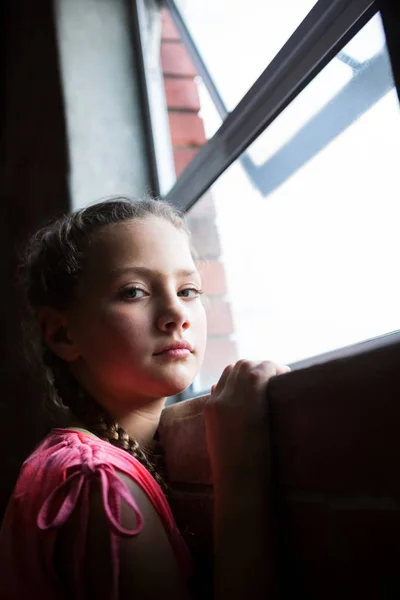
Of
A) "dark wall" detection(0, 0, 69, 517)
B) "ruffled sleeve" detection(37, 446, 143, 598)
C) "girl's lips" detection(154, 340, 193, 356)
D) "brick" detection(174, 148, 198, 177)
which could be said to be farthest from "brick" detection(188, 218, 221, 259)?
"ruffled sleeve" detection(37, 446, 143, 598)

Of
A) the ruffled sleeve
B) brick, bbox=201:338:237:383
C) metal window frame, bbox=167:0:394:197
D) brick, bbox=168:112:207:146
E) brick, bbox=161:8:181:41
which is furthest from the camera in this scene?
brick, bbox=161:8:181:41

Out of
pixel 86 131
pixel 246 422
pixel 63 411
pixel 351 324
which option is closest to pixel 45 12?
pixel 86 131

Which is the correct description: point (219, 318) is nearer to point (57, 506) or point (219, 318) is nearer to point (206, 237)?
point (206, 237)

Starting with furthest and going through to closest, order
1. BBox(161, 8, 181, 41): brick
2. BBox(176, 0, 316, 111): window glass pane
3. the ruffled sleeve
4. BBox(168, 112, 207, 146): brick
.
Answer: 1. BBox(161, 8, 181, 41): brick
2. BBox(168, 112, 207, 146): brick
3. BBox(176, 0, 316, 111): window glass pane
4. the ruffled sleeve

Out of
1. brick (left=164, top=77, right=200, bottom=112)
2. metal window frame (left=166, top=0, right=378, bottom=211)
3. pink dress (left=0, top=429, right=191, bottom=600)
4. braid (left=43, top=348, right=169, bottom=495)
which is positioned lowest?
pink dress (left=0, top=429, right=191, bottom=600)

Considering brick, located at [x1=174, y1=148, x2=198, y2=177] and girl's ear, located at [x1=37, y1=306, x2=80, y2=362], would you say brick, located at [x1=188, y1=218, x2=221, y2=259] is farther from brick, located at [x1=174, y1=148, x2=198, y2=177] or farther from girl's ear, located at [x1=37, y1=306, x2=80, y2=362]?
girl's ear, located at [x1=37, y1=306, x2=80, y2=362]

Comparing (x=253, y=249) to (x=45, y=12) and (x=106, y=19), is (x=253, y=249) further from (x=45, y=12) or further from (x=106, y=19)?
(x=45, y=12)

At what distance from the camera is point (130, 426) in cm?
94

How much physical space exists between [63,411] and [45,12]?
132 centimetres

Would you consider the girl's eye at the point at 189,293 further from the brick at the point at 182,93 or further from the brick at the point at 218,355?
the brick at the point at 182,93

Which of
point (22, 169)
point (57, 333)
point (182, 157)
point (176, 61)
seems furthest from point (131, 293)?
point (22, 169)

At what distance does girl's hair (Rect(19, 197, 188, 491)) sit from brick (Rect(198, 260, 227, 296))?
0.88 feet

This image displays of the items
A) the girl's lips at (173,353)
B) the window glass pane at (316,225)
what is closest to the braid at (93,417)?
the girl's lips at (173,353)

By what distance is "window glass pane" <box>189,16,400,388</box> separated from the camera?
2.60 ft
